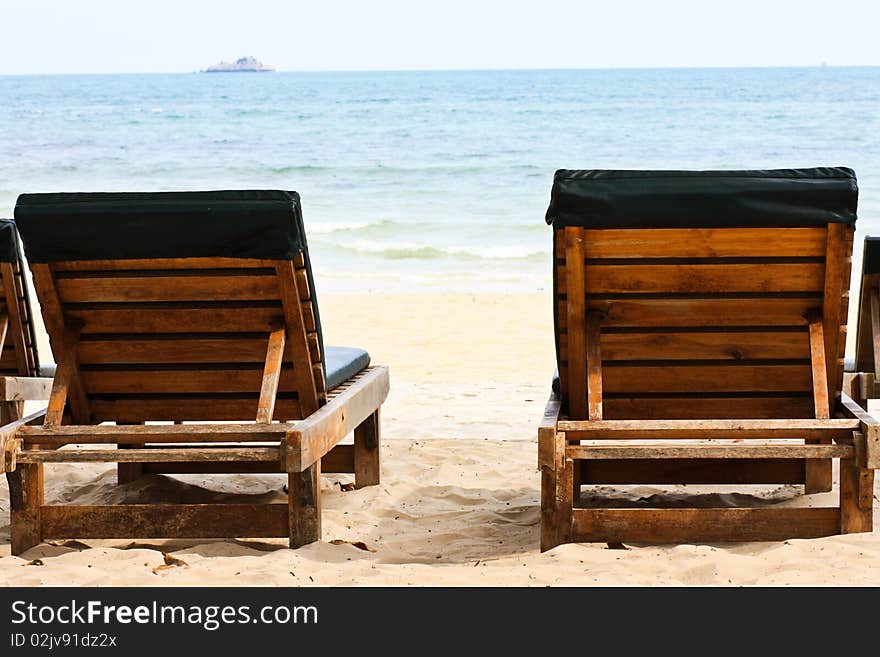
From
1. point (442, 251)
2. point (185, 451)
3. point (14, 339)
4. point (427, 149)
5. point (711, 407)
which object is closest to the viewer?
point (185, 451)

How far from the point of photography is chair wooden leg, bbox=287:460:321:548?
390 cm

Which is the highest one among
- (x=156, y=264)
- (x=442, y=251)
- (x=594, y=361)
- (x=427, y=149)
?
(x=156, y=264)

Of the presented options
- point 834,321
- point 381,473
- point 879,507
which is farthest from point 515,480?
point 834,321

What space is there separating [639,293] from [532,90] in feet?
167

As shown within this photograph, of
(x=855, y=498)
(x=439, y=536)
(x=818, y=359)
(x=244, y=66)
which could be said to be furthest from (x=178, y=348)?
(x=244, y=66)

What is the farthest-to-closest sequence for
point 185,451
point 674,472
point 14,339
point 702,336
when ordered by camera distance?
point 14,339 → point 674,472 → point 702,336 → point 185,451

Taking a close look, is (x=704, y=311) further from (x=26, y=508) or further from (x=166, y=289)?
(x=26, y=508)

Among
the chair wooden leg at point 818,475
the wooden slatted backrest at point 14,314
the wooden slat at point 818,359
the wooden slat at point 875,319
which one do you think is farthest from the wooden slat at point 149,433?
the wooden slat at point 875,319

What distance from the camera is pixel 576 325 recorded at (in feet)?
13.0

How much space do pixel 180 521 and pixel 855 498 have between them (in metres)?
2.07

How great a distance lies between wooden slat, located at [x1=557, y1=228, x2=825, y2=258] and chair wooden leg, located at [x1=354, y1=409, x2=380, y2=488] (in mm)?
1531

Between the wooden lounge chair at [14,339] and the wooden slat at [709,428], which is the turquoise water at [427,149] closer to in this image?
the wooden lounge chair at [14,339]

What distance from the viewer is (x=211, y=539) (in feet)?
13.5

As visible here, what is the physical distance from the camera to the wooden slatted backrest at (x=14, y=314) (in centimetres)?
492
